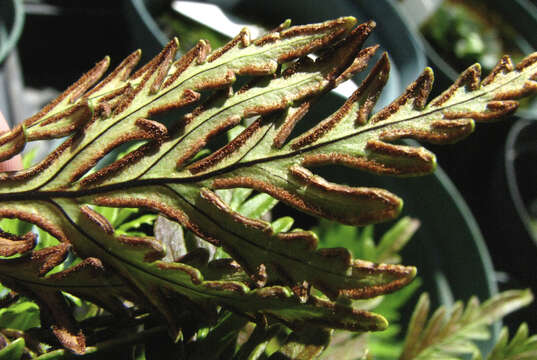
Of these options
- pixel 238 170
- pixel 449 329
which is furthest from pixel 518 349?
pixel 238 170

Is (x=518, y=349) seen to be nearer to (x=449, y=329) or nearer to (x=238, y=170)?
(x=449, y=329)

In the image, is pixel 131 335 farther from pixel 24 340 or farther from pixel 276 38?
pixel 276 38

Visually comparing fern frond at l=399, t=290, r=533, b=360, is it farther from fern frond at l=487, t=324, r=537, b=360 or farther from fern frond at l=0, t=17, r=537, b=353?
fern frond at l=0, t=17, r=537, b=353

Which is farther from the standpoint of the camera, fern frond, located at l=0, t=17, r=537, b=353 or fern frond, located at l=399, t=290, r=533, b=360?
fern frond, located at l=399, t=290, r=533, b=360

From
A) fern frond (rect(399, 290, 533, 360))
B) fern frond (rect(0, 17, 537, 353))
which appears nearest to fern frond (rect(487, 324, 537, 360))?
fern frond (rect(399, 290, 533, 360))

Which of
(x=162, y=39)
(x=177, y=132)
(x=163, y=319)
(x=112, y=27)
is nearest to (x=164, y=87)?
(x=177, y=132)
